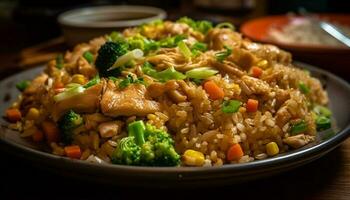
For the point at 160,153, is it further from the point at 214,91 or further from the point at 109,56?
the point at 109,56

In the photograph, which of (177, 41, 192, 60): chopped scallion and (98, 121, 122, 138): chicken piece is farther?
(177, 41, 192, 60): chopped scallion

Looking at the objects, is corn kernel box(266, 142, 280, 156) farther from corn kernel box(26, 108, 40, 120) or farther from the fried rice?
corn kernel box(26, 108, 40, 120)

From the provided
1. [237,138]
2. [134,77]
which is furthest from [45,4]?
[237,138]

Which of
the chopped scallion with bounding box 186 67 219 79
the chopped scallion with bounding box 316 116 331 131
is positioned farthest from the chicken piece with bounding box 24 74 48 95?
the chopped scallion with bounding box 316 116 331 131

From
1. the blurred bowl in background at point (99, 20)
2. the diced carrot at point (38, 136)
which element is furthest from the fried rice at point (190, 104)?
the blurred bowl in background at point (99, 20)

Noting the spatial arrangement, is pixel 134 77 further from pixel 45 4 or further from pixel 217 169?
pixel 45 4

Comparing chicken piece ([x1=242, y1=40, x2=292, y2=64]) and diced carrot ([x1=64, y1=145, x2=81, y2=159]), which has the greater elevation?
chicken piece ([x1=242, y1=40, x2=292, y2=64])

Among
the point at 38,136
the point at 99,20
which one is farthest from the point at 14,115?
the point at 99,20
